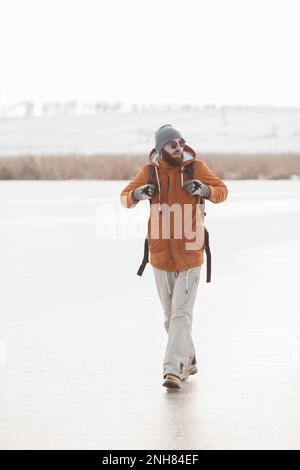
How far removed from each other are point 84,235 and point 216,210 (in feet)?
21.5

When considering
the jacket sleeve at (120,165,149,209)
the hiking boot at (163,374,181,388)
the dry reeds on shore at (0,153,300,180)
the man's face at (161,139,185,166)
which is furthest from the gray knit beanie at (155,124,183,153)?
the dry reeds on shore at (0,153,300,180)

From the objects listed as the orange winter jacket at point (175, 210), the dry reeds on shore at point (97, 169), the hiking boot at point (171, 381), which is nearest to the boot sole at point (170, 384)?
the hiking boot at point (171, 381)

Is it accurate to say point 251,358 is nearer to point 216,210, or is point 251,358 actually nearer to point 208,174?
point 208,174

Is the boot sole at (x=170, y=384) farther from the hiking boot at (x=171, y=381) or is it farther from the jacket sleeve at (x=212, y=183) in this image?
the jacket sleeve at (x=212, y=183)

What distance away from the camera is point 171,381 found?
6348 millimetres

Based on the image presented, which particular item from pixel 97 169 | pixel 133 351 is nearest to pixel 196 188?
pixel 133 351

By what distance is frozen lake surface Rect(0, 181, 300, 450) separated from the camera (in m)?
5.42

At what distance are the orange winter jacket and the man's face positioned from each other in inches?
1.4

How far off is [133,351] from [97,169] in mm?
35432

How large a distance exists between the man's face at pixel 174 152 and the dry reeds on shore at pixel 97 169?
35.4 m

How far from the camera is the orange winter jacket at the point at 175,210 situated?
20.9ft

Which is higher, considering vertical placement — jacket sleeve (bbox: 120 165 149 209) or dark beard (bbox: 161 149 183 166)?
dark beard (bbox: 161 149 183 166)

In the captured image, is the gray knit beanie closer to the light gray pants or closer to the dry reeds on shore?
the light gray pants
